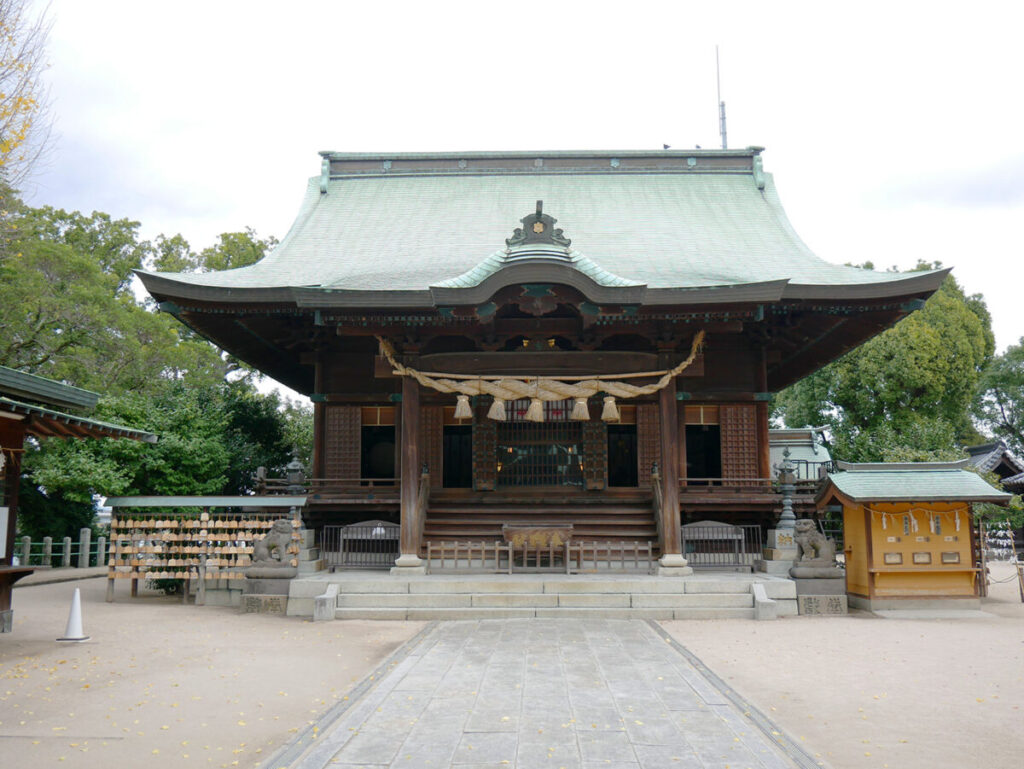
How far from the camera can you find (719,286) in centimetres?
1157

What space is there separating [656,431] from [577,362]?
127 inches

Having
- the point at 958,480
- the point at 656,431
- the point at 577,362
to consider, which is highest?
the point at 577,362

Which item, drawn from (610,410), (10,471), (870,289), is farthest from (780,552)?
(10,471)

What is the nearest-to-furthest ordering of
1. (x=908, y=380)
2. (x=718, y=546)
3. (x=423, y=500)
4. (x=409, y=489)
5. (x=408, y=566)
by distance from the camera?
(x=408, y=566) → (x=409, y=489) → (x=423, y=500) → (x=718, y=546) → (x=908, y=380)

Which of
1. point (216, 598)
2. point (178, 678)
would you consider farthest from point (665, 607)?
point (216, 598)

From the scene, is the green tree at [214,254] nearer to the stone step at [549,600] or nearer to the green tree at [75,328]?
the green tree at [75,328]

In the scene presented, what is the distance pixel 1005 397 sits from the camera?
37.6 m

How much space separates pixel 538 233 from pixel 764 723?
826 cm

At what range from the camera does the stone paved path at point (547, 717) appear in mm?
4805

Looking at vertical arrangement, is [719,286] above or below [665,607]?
above

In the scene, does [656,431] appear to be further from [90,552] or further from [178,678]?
[90,552]

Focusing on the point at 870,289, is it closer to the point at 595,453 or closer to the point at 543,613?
the point at 595,453

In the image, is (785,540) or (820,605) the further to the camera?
(785,540)

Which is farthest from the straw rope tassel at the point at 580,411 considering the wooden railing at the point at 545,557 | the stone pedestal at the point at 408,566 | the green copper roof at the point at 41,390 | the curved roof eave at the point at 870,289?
the green copper roof at the point at 41,390
